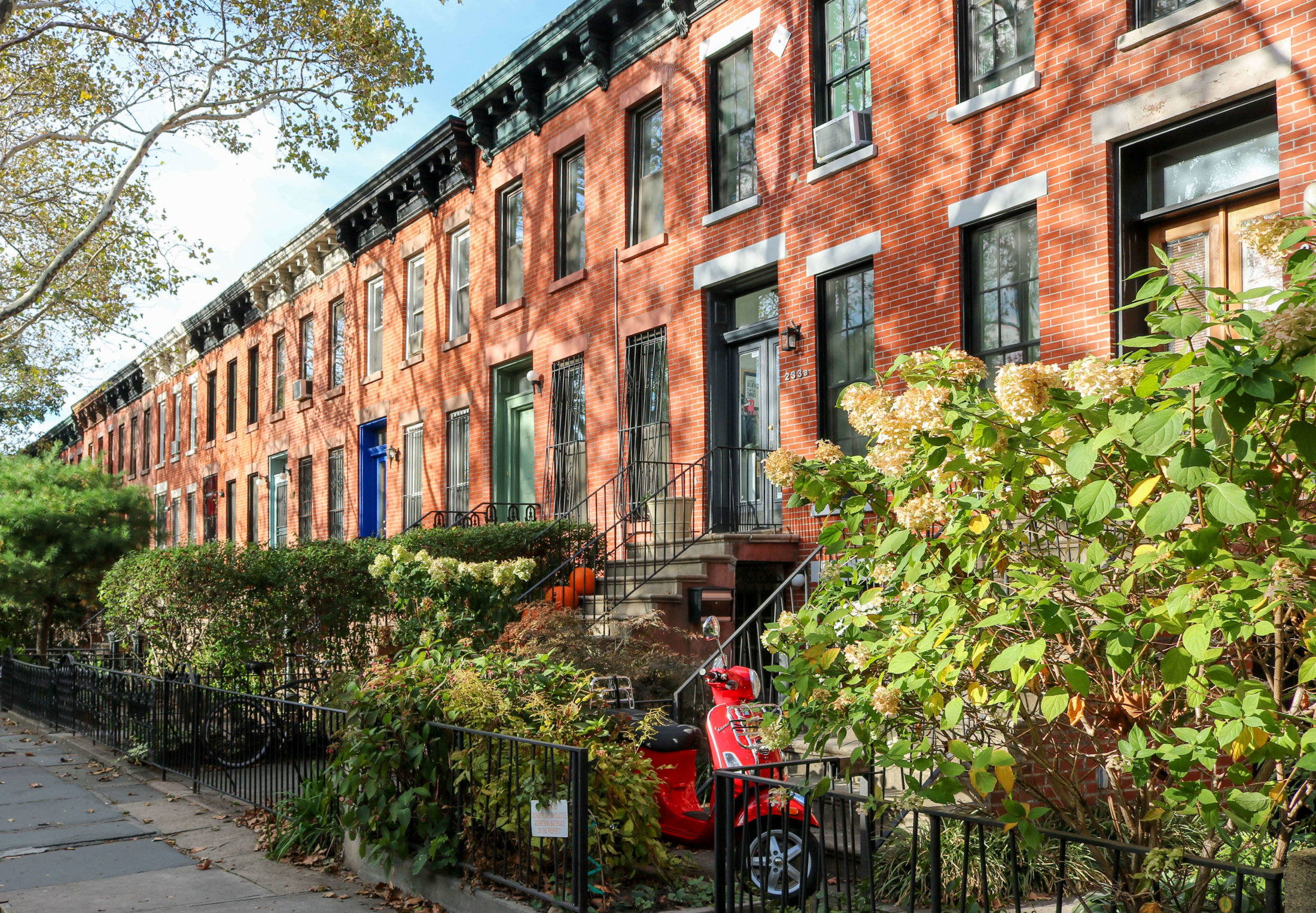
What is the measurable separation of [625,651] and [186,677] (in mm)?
4623

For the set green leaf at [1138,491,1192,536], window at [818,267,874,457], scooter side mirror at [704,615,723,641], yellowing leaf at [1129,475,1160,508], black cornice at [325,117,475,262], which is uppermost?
black cornice at [325,117,475,262]

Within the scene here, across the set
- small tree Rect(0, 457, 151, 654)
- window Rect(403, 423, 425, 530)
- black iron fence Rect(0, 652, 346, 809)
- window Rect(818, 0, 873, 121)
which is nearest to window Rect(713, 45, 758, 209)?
window Rect(818, 0, 873, 121)

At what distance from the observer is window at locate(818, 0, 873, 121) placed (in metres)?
13.0

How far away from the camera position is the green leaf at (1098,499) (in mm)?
3461

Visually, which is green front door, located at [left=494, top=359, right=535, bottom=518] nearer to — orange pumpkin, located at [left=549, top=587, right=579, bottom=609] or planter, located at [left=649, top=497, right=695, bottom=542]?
planter, located at [left=649, top=497, right=695, bottom=542]

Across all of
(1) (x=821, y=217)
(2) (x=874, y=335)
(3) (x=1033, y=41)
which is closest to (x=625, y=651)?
(2) (x=874, y=335)

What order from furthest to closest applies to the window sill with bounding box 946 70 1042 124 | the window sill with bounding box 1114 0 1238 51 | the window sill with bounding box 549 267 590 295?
the window sill with bounding box 549 267 590 295 < the window sill with bounding box 946 70 1042 124 < the window sill with bounding box 1114 0 1238 51

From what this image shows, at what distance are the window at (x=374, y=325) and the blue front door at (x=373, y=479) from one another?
1280 mm

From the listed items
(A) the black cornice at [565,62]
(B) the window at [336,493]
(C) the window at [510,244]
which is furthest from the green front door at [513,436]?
(B) the window at [336,493]

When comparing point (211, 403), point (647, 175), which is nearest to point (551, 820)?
point (647, 175)

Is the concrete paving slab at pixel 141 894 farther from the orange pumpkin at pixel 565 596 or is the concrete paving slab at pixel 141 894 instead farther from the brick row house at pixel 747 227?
the brick row house at pixel 747 227

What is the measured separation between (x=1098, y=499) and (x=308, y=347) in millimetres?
26091

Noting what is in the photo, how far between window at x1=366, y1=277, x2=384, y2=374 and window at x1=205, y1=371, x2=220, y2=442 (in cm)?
1165

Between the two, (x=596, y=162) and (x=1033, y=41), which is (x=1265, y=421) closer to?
(x=1033, y=41)
